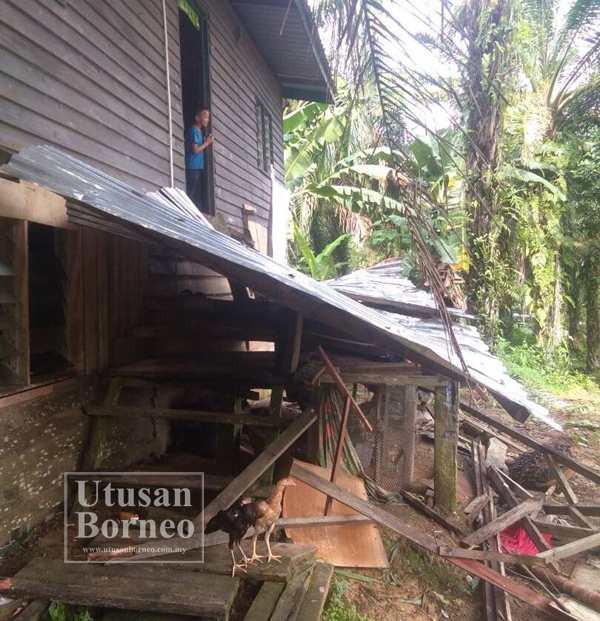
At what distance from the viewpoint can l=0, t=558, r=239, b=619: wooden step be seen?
2.42m

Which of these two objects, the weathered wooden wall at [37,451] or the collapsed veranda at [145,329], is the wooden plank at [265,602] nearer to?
the collapsed veranda at [145,329]

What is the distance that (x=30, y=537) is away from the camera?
10.0 ft

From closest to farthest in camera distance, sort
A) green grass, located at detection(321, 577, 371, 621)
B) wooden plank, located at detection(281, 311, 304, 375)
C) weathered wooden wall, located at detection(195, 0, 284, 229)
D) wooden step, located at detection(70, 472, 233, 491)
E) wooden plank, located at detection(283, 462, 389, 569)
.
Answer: green grass, located at detection(321, 577, 371, 621) → wooden step, located at detection(70, 472, 233, 491) → wooden plank, located at detection(283, 462, 389, 569) → wooden plank, located at detection(281, 311, 304, 375) → weathered wooden wall, located at detection(195, 0, 284, 229)

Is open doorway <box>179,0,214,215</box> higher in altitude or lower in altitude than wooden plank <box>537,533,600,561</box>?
higher

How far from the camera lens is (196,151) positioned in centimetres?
602

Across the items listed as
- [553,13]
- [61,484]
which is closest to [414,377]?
[61,484]

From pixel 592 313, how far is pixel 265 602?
13.1 metres

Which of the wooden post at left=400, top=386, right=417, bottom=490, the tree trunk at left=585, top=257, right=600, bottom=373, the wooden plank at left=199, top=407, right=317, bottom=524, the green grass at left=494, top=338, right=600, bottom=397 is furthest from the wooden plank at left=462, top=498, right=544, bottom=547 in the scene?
the tree trunk at left=585, top=257, right=600, bottom=373

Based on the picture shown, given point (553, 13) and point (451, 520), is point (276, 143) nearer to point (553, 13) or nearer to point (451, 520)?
point (553, 13)

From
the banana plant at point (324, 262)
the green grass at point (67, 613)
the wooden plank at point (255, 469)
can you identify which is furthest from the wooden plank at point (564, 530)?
the banana plant at point (324, 262)

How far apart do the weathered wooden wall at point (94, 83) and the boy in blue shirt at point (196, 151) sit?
41 cm

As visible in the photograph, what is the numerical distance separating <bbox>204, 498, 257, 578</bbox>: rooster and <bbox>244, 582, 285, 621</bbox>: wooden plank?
0.18 meters

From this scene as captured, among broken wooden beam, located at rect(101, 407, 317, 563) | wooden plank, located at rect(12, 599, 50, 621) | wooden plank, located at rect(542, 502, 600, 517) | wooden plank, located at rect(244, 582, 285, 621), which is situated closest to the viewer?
wooden plank, located at rect(12, 599, 50, 621)

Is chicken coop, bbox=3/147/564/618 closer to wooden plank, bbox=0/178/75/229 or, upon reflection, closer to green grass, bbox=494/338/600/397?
wooden plank, bbox=0/178/75/229
